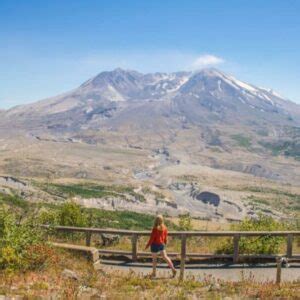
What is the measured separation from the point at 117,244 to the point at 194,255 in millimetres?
4149

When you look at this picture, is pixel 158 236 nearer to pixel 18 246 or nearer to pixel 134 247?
pixel 134 247

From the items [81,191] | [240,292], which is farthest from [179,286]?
[81,191]

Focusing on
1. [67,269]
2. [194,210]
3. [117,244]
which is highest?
[67,269]

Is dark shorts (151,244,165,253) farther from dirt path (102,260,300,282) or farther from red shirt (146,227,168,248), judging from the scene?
dirt path (102,260,300,282)

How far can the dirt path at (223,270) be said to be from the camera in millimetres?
13664

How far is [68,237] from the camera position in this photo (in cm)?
1783

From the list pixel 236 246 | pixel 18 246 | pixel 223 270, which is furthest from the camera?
pixel 236 246

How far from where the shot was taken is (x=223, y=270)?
14438 millimetres

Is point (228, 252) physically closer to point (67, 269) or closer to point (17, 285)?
point (67, 269)

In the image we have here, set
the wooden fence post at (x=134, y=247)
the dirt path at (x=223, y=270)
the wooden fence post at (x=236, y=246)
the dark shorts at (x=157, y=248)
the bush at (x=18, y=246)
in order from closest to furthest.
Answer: the bush at (x=18, y=246) < the dark shorts at (x=157, y=248) < the dirt path at (x=223, y=270) < the wooden fence post at (x=236, y=246) < the wooden fence post at (x=134, y=247)

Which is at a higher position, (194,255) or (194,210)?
(194,255)

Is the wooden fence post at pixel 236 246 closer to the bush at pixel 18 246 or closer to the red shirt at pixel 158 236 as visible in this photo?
the red shirt at pixel 158 236

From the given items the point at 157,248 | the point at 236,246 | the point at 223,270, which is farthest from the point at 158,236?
the point at 236,246

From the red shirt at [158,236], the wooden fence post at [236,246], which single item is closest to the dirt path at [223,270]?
the wooden fence post at [236,246]
